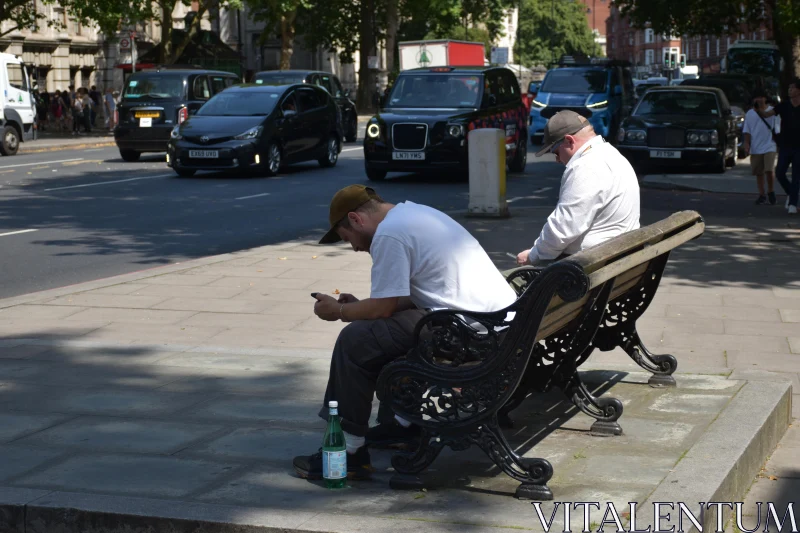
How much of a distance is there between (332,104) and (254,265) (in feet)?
46.4

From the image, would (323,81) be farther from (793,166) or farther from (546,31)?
(546,31)

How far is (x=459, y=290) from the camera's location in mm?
4668

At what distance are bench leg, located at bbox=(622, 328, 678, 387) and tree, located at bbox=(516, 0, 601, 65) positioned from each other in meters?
125

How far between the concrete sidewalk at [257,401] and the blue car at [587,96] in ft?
58.8

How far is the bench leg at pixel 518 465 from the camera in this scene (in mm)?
4301

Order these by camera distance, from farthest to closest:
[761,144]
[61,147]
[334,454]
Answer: [61,147] < [761,144] < [334,454]

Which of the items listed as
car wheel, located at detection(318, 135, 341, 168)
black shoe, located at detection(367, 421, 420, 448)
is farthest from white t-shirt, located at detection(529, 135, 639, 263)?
car wheel, located at detection(318, 135, 341, 168)

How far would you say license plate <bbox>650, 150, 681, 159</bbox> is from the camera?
21.8 m

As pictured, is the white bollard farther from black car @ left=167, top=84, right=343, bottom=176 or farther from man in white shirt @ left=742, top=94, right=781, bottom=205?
black car @ left=167, top=84, right=343, bottom=176

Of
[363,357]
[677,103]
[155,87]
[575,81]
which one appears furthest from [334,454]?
[575,81]

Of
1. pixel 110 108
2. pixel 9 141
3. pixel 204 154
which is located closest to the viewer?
pixel 204 154

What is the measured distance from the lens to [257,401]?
593 cm

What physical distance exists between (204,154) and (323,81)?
10651 mm

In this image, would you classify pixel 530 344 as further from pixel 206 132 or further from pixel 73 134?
pixel 73 134
